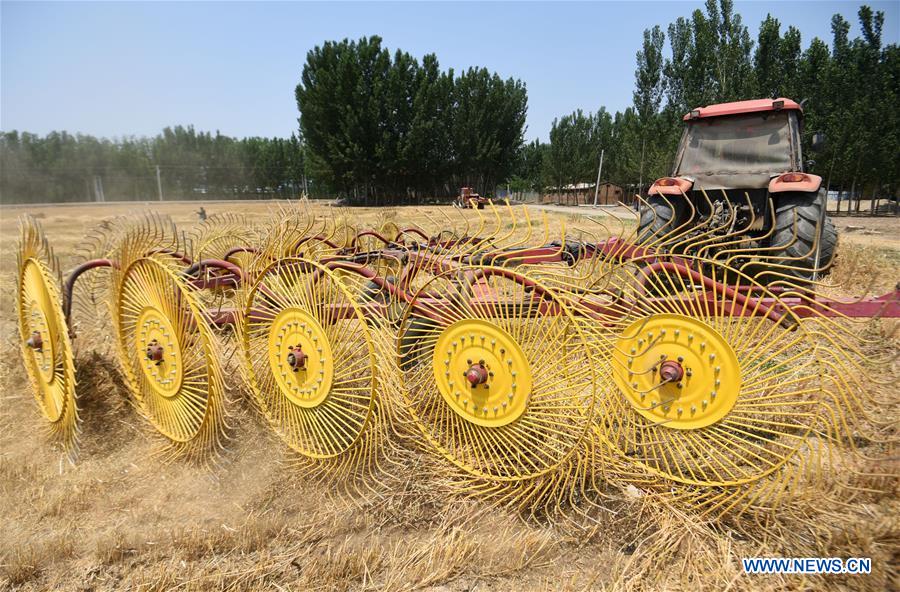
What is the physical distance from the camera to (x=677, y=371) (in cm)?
197

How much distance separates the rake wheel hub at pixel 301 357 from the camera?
2404mm

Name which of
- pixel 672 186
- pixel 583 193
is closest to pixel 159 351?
pixel 672 186

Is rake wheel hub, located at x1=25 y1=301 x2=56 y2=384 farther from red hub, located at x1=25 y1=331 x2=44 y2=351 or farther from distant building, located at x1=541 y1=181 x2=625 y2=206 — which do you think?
distant building, located at x1=541 y1=181 x2=625 y2=206

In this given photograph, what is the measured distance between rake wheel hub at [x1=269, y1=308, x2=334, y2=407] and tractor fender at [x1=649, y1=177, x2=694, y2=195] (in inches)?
132

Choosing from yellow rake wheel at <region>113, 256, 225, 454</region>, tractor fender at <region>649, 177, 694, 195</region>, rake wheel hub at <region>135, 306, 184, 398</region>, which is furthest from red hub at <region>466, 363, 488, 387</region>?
tractor fender at <region>649, 177, 694, 195</region>

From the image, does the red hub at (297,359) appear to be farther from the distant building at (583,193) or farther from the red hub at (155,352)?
the distant building at (583,193)

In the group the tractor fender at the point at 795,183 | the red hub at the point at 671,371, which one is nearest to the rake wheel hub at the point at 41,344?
the red hub at the point at 671,371

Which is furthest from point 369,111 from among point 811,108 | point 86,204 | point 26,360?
point 26,360

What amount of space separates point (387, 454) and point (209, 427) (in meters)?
0.94

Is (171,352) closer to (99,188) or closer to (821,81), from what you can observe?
(821,81)

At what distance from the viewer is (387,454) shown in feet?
8.95

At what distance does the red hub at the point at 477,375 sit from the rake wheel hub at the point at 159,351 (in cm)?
160

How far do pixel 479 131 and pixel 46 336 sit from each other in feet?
112

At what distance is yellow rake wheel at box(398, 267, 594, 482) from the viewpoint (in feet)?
6.61
